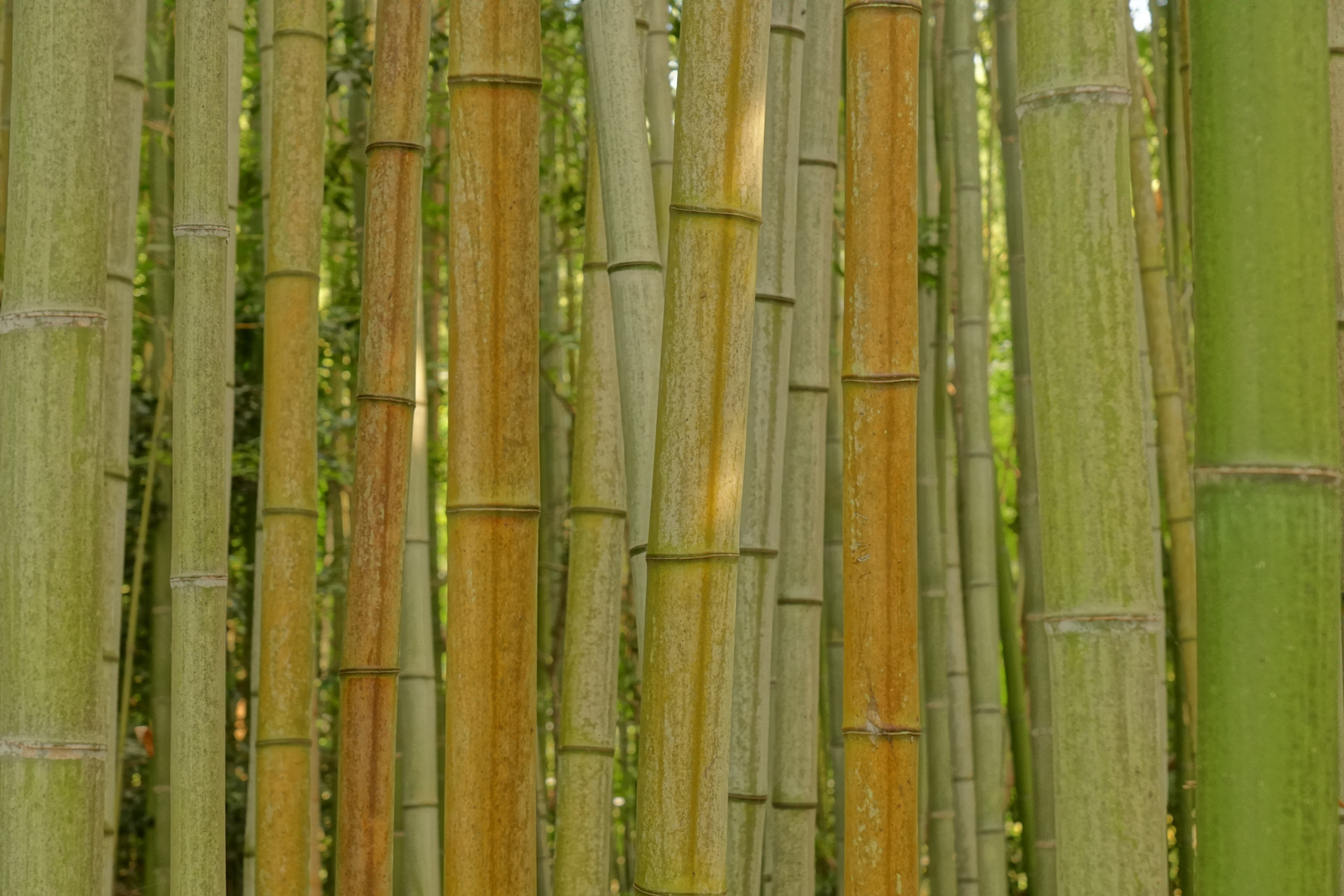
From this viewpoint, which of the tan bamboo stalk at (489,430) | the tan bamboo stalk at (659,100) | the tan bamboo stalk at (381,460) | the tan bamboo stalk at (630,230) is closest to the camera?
the tan bamboo stalk at (489,430)

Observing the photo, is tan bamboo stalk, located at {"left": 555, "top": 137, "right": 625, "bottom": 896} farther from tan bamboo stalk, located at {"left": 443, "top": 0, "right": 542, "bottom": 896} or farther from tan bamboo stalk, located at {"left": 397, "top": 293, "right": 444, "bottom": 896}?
tan bamboo stalk, located at {"left": 397, "top": 293, "right": 444, "bottom": 896}

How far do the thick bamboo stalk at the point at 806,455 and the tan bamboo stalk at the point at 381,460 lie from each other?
0.44m

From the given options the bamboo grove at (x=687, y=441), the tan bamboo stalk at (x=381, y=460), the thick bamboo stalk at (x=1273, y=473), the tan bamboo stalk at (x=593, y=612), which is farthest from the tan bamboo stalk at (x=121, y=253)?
the thick bamboo stalk at (x=1273, y=473)

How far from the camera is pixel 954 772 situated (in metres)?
2.78

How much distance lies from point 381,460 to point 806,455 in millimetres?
486

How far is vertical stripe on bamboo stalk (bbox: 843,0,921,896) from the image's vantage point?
3.88 ft

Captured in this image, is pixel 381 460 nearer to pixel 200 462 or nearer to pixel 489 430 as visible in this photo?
pixel 200 462

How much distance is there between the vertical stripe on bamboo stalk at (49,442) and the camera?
3.17 ft

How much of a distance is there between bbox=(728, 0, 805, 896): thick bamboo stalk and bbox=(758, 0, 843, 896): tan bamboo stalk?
80 millimetres

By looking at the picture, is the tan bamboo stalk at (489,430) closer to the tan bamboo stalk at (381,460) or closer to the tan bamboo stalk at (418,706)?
the tan bamboo stalk at (381,460)

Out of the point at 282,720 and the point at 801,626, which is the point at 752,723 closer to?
the point at 801,626

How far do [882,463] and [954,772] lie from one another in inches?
69.0

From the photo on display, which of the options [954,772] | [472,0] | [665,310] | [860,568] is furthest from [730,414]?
[954,772]

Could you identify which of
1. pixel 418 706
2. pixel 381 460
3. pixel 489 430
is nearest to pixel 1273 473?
pixel 489 430
